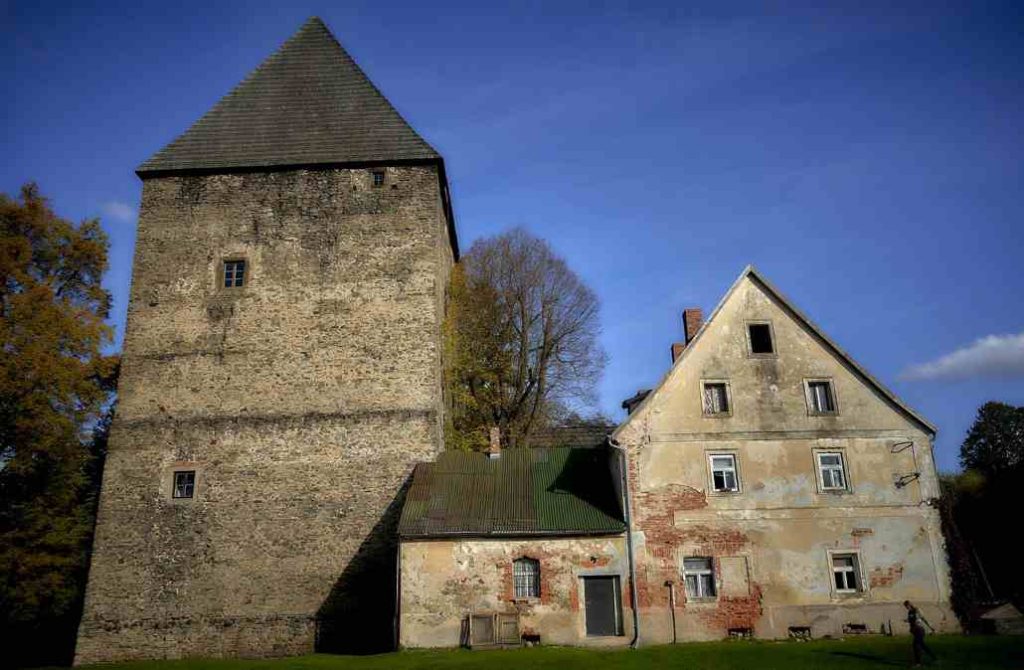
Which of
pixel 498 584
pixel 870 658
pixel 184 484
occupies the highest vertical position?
pixel 184 484

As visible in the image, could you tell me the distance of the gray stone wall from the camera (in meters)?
22.0

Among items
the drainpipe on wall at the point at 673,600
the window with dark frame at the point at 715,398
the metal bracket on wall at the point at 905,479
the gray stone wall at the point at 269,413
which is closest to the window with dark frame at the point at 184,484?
the gray stone wall at the point at 269,413

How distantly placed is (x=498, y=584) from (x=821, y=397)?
32.9 ft

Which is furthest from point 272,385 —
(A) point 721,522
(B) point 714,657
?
(B) point 714,657

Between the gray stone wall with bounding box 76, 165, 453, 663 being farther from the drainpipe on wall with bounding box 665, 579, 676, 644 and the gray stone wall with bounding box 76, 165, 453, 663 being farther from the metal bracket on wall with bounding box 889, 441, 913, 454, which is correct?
the metal bracket on wall with bounding box 889, 441, 913, 454

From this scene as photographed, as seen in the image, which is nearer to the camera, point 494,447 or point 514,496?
point 514,496

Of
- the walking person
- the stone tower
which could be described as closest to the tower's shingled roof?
the stone tower

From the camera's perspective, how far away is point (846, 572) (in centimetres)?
1983

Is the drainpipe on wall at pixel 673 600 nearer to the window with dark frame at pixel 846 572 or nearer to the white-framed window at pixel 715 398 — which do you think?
the window with dark frame at pixel 846 572

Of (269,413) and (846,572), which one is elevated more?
(269,413)

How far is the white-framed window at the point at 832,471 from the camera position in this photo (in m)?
20.5

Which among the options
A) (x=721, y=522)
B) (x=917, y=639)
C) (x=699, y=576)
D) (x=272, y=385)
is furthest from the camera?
(x=272, y=385)

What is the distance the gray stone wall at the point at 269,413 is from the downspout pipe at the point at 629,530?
5.85 meters

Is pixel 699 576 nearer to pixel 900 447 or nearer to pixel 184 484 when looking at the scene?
pixel 900 447
